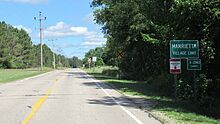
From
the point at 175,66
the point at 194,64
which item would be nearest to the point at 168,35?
the point at 175,66


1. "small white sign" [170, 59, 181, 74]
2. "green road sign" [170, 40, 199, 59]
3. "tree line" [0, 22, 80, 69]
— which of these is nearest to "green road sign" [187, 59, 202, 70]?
"green road sign" [170, 40, 199, 59]

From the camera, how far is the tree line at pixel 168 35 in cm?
1923

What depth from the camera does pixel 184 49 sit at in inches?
802

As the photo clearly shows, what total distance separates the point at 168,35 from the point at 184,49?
6.59 metres

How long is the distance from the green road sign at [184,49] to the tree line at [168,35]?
359mm

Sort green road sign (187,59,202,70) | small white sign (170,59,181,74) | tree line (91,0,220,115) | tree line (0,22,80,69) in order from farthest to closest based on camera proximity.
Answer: tree line (0,22,80,69)
small white sign (170,59,181,74)
green road sign (187,59,202,70)
tree line (91,0,220,115)

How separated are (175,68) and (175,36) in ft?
9.10

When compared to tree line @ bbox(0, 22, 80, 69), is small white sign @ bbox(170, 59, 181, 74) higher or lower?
lower

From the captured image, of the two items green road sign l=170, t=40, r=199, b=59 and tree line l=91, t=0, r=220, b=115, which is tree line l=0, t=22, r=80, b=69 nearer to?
tree line l=91, t=0, r=220, b=115

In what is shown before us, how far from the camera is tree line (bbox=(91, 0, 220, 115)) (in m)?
19.2

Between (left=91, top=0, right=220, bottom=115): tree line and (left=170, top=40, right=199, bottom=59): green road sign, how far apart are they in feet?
1.18

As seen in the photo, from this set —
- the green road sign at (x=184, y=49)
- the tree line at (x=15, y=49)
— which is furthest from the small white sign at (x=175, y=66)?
the tree line at (x=15, y=49)

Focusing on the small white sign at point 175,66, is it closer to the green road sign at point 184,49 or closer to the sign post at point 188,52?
the sign post at point 188,52

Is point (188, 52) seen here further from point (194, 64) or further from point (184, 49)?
point (194, 64)
